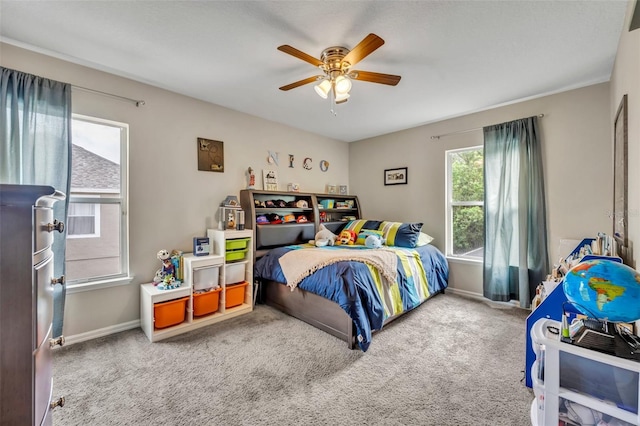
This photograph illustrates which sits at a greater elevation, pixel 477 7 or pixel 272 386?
pixel 477 7

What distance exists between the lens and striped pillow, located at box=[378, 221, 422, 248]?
348 cm

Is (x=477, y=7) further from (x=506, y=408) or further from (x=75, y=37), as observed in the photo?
(x=75, y=37)

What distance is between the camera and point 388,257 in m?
2.77

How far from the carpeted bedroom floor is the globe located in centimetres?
96

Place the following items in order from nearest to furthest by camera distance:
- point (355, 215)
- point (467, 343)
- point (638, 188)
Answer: point (638, 188), point (467, 343), point (355, 215)

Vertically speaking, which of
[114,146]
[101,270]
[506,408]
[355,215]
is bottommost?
[506,408]

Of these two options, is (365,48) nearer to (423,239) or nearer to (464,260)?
(423,239)

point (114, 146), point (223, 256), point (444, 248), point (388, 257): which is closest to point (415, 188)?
point (444, 248)

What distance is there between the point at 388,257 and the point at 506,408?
1.43m

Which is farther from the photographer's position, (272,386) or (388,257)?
(388,257)

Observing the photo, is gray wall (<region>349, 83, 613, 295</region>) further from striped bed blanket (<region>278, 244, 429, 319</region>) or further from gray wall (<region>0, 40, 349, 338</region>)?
gray wall (<region>0, 40, 349, 338</region>)

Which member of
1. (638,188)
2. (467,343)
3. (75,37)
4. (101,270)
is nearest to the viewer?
(638,188)

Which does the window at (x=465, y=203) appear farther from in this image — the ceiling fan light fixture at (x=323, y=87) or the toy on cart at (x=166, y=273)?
the toy on cart at (x=166, y=273)

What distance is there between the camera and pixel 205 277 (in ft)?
9.25
